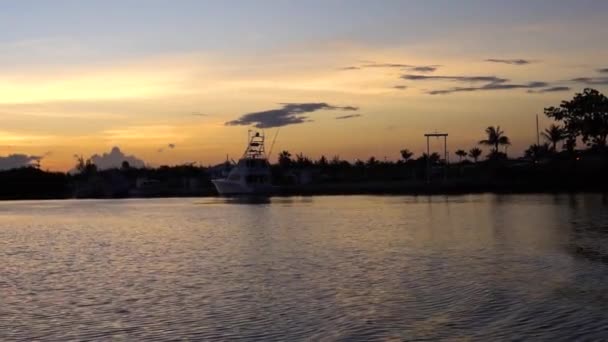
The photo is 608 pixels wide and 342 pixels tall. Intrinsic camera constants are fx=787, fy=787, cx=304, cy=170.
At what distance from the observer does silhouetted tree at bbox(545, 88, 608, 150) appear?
98.4 metres

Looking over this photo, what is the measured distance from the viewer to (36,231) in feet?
162

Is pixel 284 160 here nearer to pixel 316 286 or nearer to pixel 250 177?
pixel 250 177

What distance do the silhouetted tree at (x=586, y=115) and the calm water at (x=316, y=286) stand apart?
63.8 meters

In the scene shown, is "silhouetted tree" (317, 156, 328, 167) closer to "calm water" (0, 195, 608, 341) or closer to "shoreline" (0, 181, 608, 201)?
"shoreline" (0, 181, 608, 201)

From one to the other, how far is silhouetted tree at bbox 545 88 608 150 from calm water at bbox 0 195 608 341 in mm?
63753

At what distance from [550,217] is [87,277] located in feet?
111

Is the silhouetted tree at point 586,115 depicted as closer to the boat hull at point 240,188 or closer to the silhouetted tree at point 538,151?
the silhouetted tree at point 538,151

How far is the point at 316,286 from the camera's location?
69.0ft

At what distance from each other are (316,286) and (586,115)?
8714cm

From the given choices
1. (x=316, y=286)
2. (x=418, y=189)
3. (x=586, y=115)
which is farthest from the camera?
(x=418, y=189)

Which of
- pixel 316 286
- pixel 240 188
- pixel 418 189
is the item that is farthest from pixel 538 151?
pixel 316 286

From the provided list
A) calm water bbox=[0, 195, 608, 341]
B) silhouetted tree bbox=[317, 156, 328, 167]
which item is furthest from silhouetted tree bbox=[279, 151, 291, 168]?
calm water bbox=[0, 195, 608, 341]

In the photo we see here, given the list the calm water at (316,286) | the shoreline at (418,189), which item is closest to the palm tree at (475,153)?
the shoreline at (418,189)

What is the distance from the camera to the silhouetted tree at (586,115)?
9838cm
